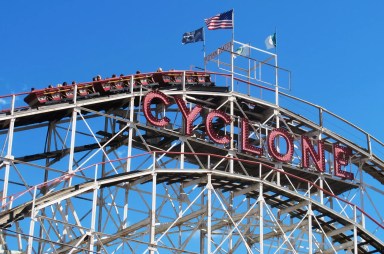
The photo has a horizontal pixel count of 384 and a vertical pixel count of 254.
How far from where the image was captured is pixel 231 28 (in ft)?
195

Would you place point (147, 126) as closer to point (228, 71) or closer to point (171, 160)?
point (171, 160)

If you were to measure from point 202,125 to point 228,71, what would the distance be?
3.37m

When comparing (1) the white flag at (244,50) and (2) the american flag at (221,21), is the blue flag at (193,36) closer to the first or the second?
(2) the american flag at (221,21)

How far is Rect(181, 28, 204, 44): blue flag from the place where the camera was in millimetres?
59691

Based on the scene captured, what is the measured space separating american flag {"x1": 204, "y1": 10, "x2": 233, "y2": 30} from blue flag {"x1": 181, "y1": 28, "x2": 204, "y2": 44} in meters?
0.68

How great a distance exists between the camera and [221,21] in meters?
59.5

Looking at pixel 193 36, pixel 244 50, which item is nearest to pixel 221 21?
pixel 193 36

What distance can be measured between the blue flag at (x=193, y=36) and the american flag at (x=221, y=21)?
683mm

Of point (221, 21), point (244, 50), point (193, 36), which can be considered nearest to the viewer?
point (221, 21)

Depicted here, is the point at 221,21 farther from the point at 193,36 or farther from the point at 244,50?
the point at 244,50

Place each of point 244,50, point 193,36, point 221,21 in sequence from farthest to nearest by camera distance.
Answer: point 244,50
point 193,36
point 221,21

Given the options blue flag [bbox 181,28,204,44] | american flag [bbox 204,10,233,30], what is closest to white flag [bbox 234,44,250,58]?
american flag [bbox 204,10,233,30]

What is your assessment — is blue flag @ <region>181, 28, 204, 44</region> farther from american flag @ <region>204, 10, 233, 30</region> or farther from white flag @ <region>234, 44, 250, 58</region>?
white flag @ <region>234, 44, 250, 58</region>

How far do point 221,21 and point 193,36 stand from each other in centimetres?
184
